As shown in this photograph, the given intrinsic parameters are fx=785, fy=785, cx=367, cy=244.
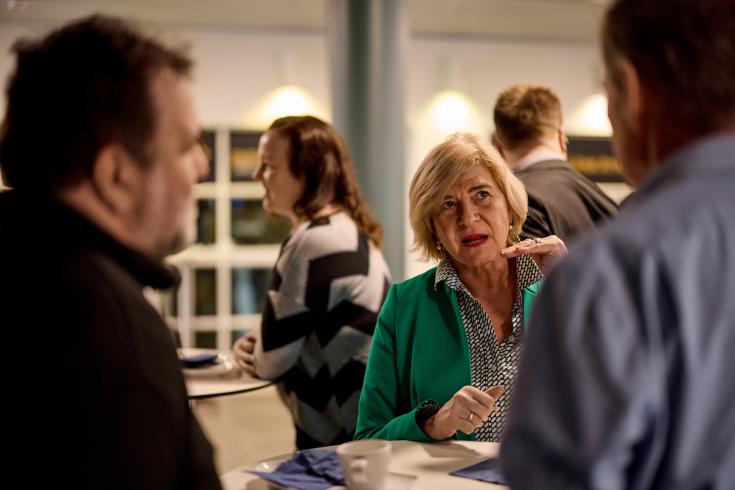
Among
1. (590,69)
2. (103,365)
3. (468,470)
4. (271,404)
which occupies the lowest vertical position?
(271,404)

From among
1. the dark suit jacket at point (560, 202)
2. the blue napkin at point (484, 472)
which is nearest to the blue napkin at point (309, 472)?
the blue napkin at point (484, 472)

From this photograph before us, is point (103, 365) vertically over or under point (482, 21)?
under

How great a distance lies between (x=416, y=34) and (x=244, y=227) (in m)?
2.60

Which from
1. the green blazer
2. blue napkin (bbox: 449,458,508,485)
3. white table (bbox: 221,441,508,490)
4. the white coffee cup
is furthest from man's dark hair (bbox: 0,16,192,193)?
the green blazer

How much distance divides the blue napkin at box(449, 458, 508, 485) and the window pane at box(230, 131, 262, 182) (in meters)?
6.29

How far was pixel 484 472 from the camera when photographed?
1.53 metres

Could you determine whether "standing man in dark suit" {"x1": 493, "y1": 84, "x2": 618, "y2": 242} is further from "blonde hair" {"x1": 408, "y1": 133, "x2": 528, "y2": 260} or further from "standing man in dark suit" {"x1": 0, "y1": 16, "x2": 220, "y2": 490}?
"standing man in dark suit" {"x1": 0, "y1": 16, "x2": 220, "y2": 490}

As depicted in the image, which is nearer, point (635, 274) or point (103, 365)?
point (635, 274)

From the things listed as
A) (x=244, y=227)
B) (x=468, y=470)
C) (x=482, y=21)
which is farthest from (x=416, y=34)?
(x=468, y=470)

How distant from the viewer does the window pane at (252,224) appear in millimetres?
7680

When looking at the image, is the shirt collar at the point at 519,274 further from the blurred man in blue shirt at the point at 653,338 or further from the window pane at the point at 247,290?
the window pane at the point at 247,290

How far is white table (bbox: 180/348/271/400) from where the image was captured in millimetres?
2488

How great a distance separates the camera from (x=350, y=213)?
10.0 ft

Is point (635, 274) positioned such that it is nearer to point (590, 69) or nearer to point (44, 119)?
point (44, 119)
